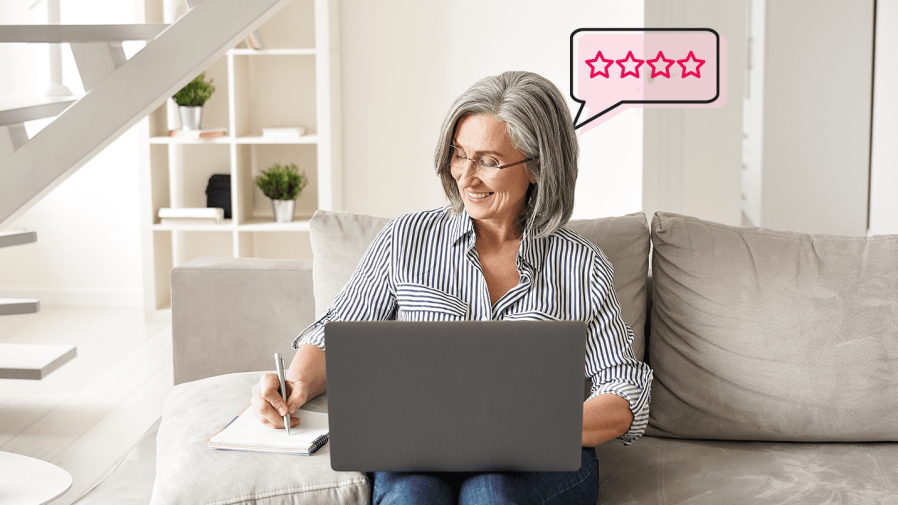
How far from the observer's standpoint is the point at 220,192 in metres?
4.14

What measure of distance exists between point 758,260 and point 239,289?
115cm

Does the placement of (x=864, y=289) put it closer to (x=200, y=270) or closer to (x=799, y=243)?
(x=799, y=243)

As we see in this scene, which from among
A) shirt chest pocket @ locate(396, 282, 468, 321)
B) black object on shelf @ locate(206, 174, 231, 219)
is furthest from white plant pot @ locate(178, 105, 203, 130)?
shirt chest pocket @ locate(396, 282, 468, 321)

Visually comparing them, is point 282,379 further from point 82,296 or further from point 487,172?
point 82,296

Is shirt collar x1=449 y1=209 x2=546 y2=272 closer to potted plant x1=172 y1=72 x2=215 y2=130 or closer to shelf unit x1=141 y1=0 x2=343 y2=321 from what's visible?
shelf unit x1=141 y1=0 x2=343 y2=321

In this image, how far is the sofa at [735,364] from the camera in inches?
63.3

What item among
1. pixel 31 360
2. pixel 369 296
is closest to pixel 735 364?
pixel 369 296

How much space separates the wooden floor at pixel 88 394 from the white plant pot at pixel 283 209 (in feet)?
2.37

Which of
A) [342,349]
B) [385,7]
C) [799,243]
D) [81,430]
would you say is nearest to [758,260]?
[799,243]

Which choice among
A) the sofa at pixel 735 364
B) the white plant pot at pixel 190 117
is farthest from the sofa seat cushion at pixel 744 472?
the white plant pot at pixel 190 117

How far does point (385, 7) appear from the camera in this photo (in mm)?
3965

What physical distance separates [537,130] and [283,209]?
259cm

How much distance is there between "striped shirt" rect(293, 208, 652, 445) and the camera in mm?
1568

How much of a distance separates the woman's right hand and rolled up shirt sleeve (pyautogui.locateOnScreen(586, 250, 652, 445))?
516mm
